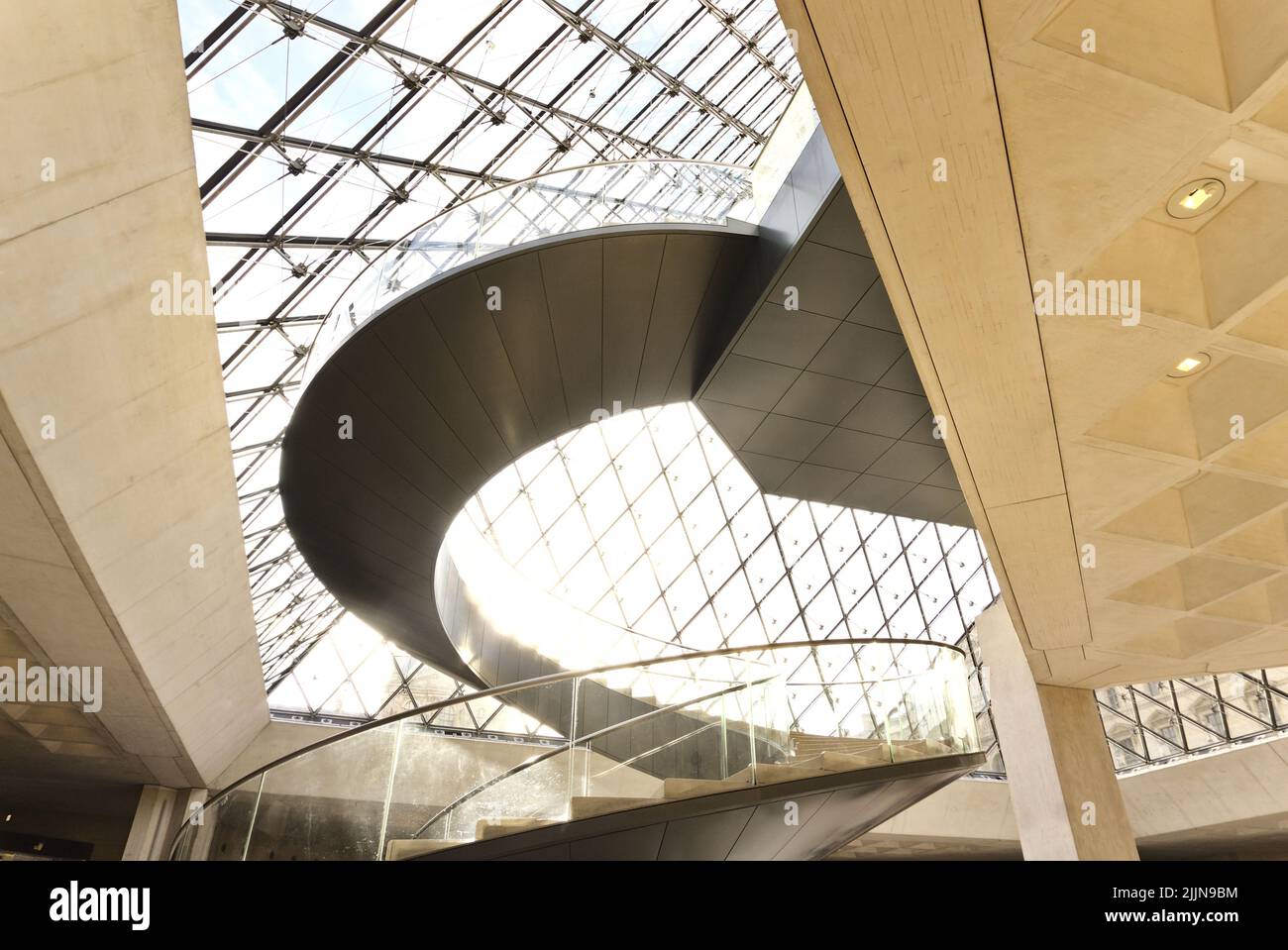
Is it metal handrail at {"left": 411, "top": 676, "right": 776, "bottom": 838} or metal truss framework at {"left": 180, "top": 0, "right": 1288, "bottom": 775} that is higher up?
metal truss framework at {"left": 180, "top": 0, "right": 1288, "bottom": 775}

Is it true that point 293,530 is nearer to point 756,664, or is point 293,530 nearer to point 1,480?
point 1,480

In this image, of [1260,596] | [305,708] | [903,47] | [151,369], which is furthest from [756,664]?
[305,708]

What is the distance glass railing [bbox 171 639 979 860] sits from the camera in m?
10.1

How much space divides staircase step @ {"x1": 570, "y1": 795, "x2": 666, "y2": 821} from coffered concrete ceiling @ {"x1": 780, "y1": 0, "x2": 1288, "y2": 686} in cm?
521

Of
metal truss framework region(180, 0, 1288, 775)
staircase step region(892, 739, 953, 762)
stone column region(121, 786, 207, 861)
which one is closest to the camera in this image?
staircase step region(892, 739, 953, 762)

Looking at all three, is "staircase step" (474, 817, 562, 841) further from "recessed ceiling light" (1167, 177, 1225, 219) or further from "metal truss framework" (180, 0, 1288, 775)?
"recessed ceiling light" (1167, 177, 1225, 219)

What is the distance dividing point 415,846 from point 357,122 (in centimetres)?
1473

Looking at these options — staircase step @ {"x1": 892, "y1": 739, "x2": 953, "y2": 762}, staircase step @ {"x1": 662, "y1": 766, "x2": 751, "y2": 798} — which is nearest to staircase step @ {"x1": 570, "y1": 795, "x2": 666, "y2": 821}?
staircase step @ {"x1": 662, "y1": 766, "x2": 751, "y2": 798}

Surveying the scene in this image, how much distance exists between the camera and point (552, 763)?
10.2 metres

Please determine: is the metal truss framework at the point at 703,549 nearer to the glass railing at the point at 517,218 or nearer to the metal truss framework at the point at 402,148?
the metal truss framework at the point at 402,148

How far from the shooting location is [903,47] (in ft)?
11.9

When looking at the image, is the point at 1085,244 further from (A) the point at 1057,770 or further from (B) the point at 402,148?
(B) the point at 402,148

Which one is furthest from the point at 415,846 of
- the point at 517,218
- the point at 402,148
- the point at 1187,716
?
the point at 1187,716
